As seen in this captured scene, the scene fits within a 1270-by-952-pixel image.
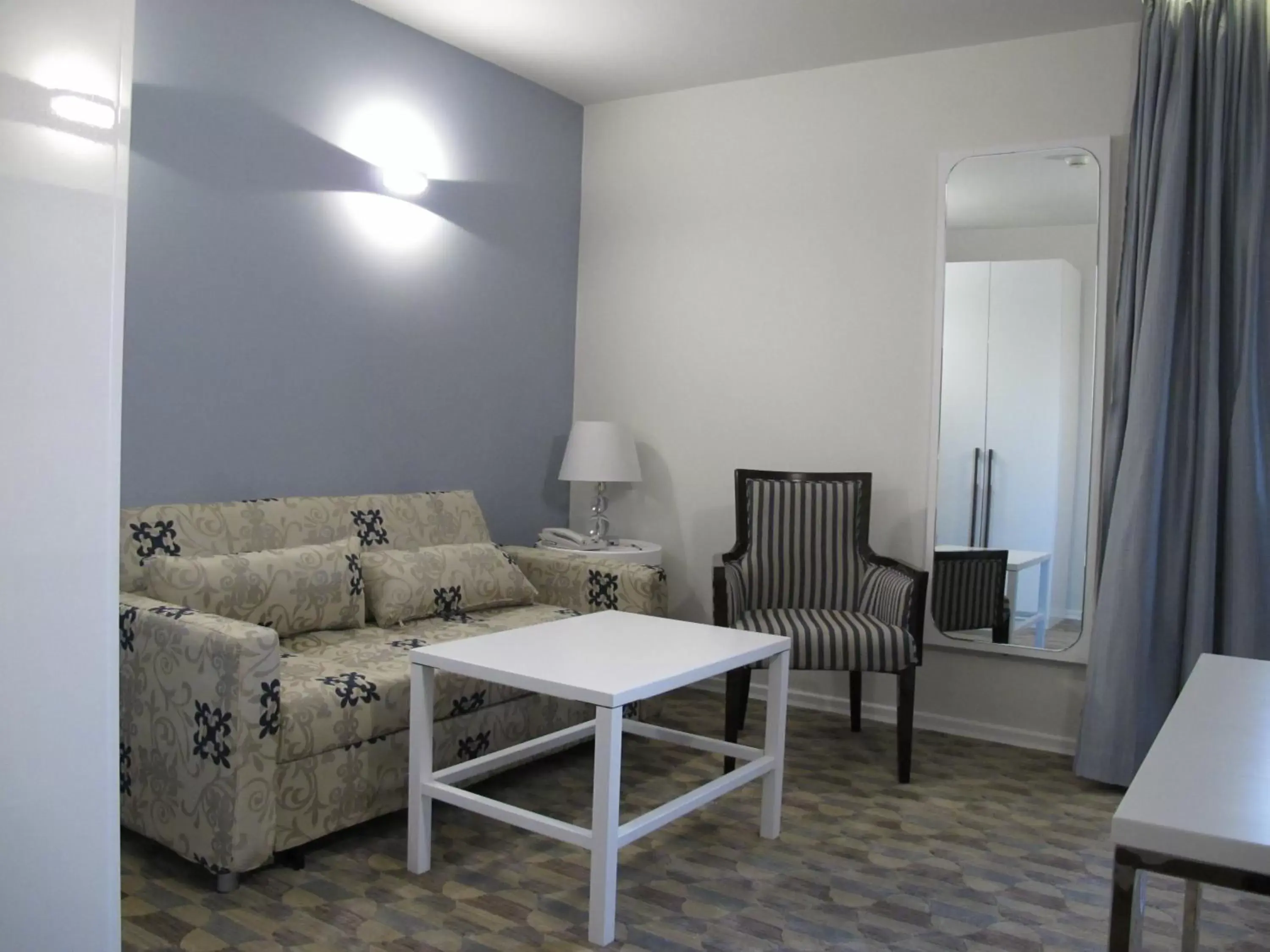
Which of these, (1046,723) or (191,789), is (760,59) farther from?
(191,789)

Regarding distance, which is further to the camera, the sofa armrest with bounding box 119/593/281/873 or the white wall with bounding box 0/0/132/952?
the sofa armrest with bounding box 119/593/281/873

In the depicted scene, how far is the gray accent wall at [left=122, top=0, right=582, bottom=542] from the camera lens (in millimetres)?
2957

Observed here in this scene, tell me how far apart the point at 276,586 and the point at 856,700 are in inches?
78.8

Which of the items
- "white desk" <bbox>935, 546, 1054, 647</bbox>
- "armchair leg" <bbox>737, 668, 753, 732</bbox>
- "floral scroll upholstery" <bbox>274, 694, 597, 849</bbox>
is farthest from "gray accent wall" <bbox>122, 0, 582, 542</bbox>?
"white desk" <bbox>935, 546, 1054, 647</bbox>

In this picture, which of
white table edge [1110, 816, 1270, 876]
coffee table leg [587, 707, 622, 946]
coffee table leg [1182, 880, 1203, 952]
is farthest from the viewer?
coffee table leg [587, 707, 622, 946]

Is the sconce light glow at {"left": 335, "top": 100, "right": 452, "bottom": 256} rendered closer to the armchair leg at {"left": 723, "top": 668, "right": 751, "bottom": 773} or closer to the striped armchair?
the striped armchair

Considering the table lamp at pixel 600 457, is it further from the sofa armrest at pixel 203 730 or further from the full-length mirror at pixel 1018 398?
the sofa armrest at pixel 203 730

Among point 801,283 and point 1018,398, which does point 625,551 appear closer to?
point 801,283

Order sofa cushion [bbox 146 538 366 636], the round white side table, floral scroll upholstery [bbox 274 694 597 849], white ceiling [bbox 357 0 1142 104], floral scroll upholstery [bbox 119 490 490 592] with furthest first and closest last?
the round white side table → white ceiling [bbox 357 0 1142 104] → floral scroll upholstery [bbox 119 490 490 592] → sofa cushion [bbox 146 538 366 636] → floral scroll upholstery [bbox 274 694 597 849]

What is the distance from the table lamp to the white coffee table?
1.16 m

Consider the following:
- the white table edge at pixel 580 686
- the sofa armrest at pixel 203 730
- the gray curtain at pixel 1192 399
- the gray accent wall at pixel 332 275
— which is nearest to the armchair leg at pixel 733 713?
the white table edge at pixel 580 686

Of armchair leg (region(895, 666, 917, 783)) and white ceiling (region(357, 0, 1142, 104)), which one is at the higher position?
white ceiling (region(357, 0, 1142, 104))

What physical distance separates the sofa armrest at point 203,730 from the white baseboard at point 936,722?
6.69 feet

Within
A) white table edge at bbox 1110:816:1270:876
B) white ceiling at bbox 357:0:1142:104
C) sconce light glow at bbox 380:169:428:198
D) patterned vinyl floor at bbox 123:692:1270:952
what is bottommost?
patterned vinyl floor at bbox 123:692:1270:952
